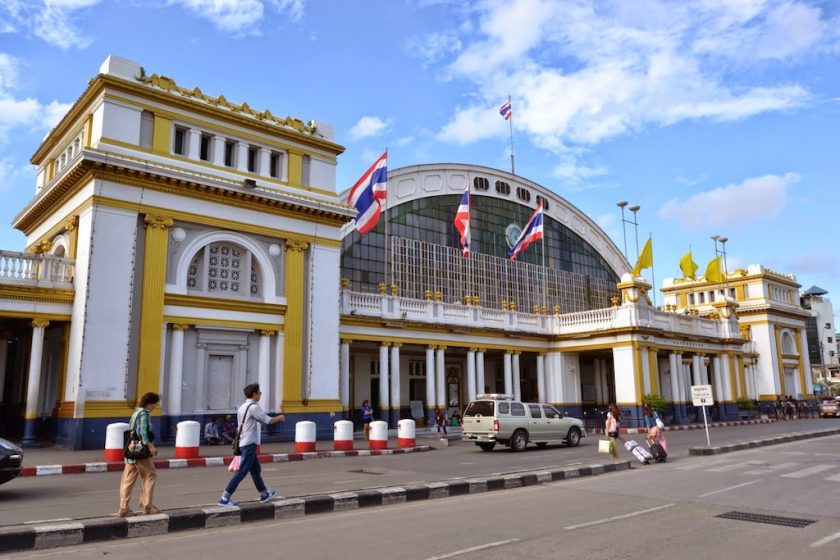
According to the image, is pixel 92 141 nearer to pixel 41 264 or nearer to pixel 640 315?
pixel 41 264

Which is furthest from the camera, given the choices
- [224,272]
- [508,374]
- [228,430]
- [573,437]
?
[508,374]

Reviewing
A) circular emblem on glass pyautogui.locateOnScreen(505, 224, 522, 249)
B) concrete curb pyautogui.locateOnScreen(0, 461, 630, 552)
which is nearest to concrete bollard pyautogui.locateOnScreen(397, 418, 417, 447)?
concrete curb pyautogui.locateOnScreen(0, 461, 630, 552)

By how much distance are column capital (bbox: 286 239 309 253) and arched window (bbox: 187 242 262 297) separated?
1.58 metres

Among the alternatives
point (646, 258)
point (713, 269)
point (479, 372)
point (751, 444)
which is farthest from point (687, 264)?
point (751, 444)

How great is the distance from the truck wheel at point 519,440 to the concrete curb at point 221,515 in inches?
334

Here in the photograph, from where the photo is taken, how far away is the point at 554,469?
1614 centimetres

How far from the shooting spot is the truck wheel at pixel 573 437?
2500 cm

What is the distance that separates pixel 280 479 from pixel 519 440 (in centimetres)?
1081

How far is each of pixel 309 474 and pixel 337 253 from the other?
554 inches

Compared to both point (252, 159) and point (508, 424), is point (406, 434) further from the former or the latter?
point (252, 159)

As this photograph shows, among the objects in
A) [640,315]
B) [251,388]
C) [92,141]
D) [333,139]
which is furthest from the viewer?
[640,315]

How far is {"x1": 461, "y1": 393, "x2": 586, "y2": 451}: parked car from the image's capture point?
2248 centimetres

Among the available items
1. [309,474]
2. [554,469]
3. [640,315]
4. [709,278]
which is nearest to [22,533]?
[309,474]

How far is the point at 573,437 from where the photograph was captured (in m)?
25.1
